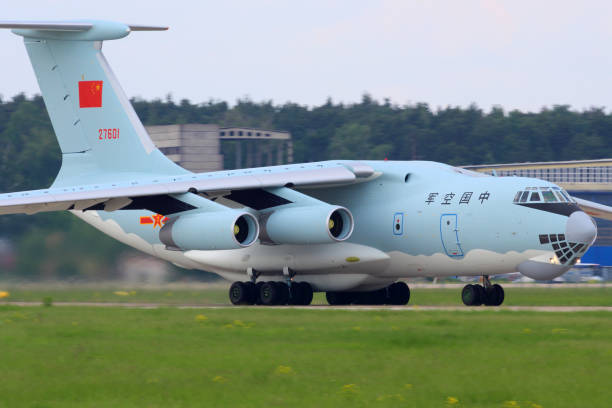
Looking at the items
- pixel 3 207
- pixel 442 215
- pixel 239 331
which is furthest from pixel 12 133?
pixel 239 331

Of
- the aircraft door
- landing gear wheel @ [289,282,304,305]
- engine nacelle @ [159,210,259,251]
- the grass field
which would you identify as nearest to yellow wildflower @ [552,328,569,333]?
the grass field

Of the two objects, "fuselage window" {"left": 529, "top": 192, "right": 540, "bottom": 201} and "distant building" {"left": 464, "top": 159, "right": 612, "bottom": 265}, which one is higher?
"distant building" {"left": 464, "top": 159, "right": 612, "bottom": 265}

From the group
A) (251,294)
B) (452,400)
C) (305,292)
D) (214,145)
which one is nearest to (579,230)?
(305,292)

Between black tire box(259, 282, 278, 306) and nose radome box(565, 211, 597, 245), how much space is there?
19.2 feet

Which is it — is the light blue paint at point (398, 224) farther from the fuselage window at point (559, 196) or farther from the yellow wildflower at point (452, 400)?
the yellow wildflower at point (452, 400)

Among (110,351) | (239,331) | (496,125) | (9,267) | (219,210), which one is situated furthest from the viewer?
(496,125)

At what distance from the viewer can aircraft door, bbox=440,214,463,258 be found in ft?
59.7

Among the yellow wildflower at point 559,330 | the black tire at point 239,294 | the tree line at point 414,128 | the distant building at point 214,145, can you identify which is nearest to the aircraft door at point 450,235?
the black tire at point 239,294

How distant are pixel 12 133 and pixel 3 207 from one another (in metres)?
20.0

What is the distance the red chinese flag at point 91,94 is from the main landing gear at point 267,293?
518 centimetres

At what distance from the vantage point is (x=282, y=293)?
1981cm

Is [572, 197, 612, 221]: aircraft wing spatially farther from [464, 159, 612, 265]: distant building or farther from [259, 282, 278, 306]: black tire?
[464, 159, 612, 265]: distant building

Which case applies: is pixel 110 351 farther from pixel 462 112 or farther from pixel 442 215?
pixel 462 112

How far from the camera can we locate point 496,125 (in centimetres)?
6391
